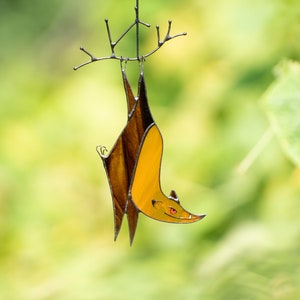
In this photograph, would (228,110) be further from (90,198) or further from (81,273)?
(90,198)

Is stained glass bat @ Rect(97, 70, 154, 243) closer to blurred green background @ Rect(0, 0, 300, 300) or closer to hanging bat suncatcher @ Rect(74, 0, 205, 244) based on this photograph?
hanging bat suncatcher @ Rect(74, 0, 205, 244)

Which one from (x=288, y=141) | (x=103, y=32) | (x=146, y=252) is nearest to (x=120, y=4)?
(x=103, y=32)

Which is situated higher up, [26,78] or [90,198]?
[26,78]

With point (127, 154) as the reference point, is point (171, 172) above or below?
above

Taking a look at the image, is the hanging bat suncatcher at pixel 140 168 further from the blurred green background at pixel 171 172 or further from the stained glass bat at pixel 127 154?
the blurred green background at pixel 171 172

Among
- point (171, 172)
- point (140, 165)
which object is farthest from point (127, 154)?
point (171, 172)

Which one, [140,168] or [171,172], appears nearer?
[140,168]

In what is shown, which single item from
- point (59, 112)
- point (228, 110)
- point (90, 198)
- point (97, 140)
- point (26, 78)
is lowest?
point (228, 110)

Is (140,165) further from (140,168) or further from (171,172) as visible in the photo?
(171,172)

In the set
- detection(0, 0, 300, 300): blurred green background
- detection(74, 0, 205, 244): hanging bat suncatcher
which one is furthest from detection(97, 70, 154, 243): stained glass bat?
detection(0, 0, 300, 300): blurred green background
